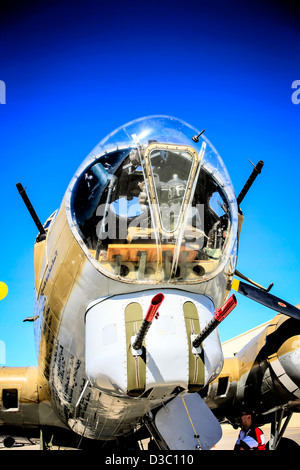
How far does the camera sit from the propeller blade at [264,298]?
543 cm

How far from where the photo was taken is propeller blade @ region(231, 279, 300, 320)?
5.43 meters

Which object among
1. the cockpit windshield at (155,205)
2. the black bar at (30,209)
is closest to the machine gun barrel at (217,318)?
the cockpit windshield at (155,205)

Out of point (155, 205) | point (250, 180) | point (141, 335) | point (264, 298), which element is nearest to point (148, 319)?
point (141, 335)

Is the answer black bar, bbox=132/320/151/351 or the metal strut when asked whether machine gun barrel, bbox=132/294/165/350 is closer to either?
black bar, bbox=132/320/151/351

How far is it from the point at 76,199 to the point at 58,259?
0.74m

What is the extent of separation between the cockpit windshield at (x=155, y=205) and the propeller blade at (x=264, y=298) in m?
0.92

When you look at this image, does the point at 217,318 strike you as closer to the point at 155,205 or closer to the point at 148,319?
the point at 148,319

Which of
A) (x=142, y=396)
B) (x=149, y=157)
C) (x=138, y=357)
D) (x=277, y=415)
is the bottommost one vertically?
(x=277, y=415)

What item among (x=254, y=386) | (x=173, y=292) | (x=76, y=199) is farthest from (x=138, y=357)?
(x=254, y=386)

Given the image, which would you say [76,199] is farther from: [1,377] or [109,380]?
[1,377]

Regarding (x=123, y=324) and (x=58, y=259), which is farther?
(x=58, y=259)

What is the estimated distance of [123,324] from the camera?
3.85 metres

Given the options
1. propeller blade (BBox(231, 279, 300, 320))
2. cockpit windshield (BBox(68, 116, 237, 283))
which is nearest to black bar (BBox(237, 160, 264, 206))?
cockpit windshield (BBox(68, 116, 237, 283))
